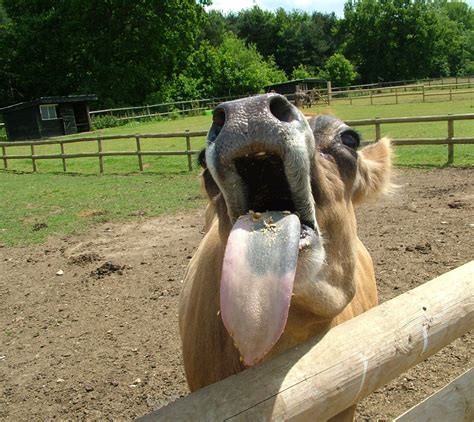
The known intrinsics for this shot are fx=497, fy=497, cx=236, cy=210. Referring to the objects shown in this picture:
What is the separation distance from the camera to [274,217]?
5.05 feet

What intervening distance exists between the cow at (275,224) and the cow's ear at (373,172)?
145 mm

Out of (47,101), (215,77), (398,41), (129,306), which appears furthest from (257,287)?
(398,41)

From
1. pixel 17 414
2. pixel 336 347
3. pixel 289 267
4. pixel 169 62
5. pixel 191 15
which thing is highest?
pixel 191 15

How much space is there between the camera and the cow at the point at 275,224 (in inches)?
54.7

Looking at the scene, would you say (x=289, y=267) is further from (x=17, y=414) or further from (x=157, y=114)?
(x=157, y=114)

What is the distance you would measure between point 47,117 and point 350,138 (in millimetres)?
36283

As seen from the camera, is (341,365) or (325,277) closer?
(341,365)

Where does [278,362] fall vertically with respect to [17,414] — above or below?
above

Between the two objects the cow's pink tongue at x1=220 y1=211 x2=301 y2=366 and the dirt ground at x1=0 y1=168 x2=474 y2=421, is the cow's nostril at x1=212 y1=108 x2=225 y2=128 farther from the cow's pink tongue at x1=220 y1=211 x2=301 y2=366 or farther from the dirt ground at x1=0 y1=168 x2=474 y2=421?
the dirt ground at x1=0 y1=168 x2=474 y2=421

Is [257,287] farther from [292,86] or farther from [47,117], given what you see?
[292,86]

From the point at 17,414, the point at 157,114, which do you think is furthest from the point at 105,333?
the point at 157,114

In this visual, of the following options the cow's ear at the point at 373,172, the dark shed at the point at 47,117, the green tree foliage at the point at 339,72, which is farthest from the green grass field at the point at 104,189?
the green tree foliage at the point at 339,72

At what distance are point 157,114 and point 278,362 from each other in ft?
133

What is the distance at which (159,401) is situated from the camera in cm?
357
